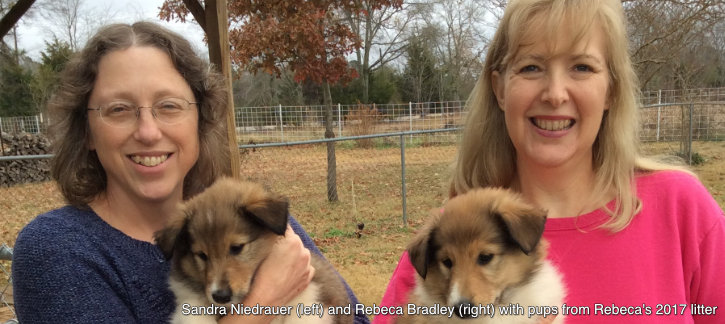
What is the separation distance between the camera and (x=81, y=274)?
2449mm

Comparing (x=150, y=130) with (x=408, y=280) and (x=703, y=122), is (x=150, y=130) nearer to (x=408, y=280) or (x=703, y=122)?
(x=408, y=280)

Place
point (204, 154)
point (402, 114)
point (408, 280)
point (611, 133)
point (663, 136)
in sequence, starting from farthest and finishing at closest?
point (402, 114) < point (663, 136) < point (204, 154) < point (408, 280) < point (611, 133)

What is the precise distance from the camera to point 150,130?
274 centimetres

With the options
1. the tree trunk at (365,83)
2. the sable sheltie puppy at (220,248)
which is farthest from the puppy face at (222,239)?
the tree trunk at (365,83)

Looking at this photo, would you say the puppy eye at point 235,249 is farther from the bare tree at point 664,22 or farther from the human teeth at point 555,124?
the bare tree at point 664,22

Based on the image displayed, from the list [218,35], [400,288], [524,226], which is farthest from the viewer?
[218,35]

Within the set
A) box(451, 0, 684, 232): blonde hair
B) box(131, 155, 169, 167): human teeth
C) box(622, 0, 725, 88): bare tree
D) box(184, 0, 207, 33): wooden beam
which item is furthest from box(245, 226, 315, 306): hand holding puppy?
box(622, 0, 725, 88): bare tree

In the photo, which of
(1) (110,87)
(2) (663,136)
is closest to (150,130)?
(1) (110,87)

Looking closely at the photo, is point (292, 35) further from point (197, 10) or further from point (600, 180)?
point (600, 180)

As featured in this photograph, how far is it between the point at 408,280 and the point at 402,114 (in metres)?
33.4

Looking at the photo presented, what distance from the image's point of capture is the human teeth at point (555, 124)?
2713mm

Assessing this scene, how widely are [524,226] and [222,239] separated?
62.4 inches

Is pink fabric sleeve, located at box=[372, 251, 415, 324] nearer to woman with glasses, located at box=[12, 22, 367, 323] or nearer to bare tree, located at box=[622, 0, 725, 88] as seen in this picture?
woman with glasses, located at box=[12, 22, 367, 323]

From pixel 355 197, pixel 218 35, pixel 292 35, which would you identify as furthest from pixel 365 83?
pixel 218 35
